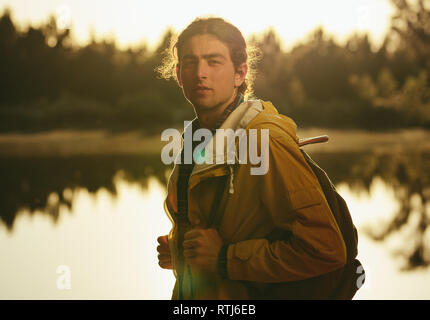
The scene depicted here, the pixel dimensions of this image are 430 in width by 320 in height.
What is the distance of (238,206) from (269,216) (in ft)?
0.26

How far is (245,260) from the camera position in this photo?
131 centimetres

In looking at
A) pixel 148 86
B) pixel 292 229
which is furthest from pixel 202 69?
pixel 148 86

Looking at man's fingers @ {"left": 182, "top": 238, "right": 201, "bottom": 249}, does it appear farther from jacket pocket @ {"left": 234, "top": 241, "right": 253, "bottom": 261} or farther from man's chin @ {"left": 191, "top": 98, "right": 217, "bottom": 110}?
man's chin @ {"left": 191, "top": 98, "right": 217, "bottom": 110}

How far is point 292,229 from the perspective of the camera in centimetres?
126

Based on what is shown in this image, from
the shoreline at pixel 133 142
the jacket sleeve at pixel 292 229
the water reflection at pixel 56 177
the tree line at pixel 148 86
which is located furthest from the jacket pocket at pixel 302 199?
the shoreline at pixel 133 142

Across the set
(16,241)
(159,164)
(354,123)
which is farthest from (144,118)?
(16,241)

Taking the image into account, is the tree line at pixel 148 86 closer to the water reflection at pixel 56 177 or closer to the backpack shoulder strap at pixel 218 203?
the water reflection at pixel 56 177

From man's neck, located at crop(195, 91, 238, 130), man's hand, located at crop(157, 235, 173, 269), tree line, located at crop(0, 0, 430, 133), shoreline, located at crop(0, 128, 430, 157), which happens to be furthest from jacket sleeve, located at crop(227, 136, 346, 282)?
shoreline, located at crop(0, 128, 430, 157)

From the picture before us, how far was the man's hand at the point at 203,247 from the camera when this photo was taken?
1.33m

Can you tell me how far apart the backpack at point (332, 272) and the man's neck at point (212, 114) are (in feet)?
0.63

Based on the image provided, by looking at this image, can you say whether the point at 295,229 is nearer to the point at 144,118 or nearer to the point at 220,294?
the point at 220,294

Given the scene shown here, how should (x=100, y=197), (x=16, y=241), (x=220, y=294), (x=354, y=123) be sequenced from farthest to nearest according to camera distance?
(x=354, y=123), (x=100, y=197), (x=16, y=241), (x=220, y=294)

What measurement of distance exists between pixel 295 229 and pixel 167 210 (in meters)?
0.39

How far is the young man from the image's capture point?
4.16 feet
